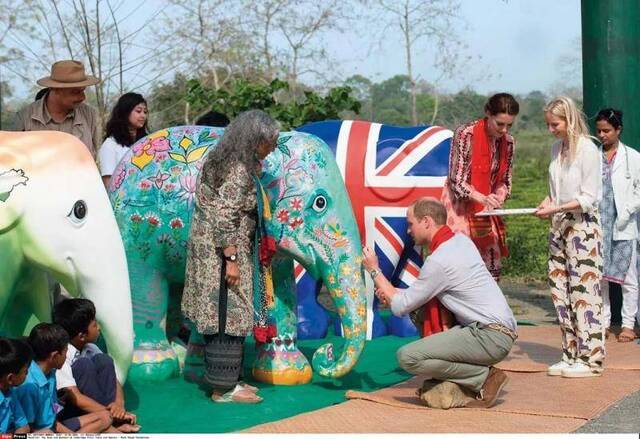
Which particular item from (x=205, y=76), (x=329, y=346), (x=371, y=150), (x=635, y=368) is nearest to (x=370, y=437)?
(x=329, y=346)

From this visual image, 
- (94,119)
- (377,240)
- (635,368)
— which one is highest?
(94,119)

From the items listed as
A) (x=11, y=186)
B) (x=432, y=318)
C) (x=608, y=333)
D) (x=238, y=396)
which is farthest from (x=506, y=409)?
(x=11, y=186)

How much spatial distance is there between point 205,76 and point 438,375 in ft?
36.1

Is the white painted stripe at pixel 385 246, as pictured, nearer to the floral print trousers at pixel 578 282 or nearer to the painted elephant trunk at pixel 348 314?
the floral print trousers at pixel 578 282

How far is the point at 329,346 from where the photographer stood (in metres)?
5.99

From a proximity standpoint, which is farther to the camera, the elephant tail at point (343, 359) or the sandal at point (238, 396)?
the elephant tail at point (343, 359)

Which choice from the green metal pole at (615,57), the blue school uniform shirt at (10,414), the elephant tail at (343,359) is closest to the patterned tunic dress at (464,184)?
the elephant tail at (343,359)

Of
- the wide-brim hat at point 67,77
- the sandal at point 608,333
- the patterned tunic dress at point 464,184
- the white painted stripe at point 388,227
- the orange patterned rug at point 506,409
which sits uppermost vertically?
the wide-brim hat at point 67,77

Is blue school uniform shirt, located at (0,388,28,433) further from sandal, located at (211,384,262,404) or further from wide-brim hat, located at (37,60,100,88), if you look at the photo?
wide-brim hat, located at (37,60,100,88)

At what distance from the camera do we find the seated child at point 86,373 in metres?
4.79

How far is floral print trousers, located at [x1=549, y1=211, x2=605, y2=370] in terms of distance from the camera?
6188mm

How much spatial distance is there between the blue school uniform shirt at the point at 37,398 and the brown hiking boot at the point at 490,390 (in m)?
2.10

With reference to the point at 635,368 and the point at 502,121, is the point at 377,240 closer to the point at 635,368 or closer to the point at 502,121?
the point at 502,121

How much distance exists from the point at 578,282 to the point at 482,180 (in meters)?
0.88
